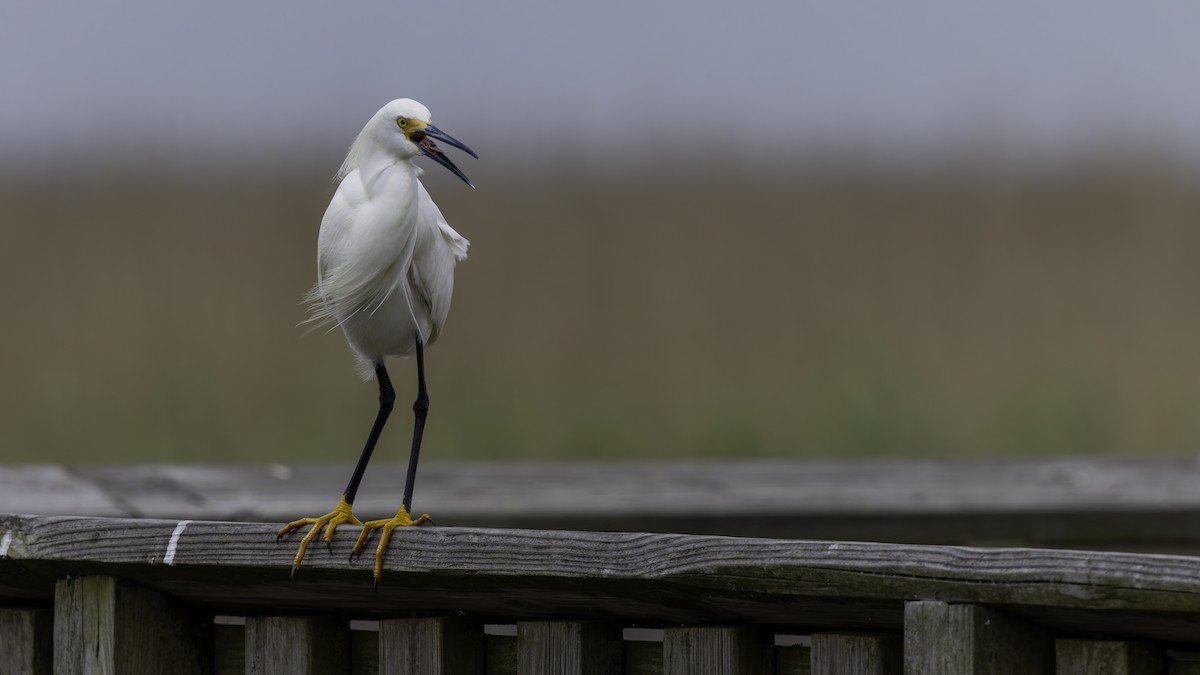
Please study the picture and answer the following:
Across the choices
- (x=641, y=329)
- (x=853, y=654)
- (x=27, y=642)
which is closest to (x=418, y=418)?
(x=27, y=642)

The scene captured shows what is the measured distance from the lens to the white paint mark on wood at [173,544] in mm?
1759

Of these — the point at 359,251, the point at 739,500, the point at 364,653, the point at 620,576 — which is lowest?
the point at 364,653

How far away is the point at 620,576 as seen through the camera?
154 centimetres

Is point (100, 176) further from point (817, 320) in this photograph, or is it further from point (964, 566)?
point (964, 566)

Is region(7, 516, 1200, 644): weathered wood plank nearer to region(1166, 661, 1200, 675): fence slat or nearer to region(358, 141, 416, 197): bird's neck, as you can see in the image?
region(1166, 661, 1200, 675): fence slat

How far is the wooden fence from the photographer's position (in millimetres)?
1396

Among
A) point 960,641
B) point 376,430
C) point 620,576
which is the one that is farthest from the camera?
point 376,430

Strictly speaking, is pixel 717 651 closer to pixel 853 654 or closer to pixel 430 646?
pixel 853 654

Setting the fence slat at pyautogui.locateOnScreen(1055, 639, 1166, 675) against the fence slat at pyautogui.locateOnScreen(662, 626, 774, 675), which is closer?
the fence slat at pyautogui.locateOnScreen(1055, 639, 1166, 675)

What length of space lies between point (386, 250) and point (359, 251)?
0.04 metres

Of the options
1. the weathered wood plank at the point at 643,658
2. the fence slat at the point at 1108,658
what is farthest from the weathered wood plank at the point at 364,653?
the fence slat at the point at 1108,658

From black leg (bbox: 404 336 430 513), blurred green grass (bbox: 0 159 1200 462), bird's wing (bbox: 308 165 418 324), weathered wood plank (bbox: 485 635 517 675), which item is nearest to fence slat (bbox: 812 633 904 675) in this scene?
weathered wood plank (bbox: 485 635 517 675)

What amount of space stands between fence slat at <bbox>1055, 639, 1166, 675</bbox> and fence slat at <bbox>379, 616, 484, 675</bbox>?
0.72 m

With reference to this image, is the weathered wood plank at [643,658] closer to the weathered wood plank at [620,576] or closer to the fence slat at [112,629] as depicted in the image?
the weathered wood plank at [620,576]
